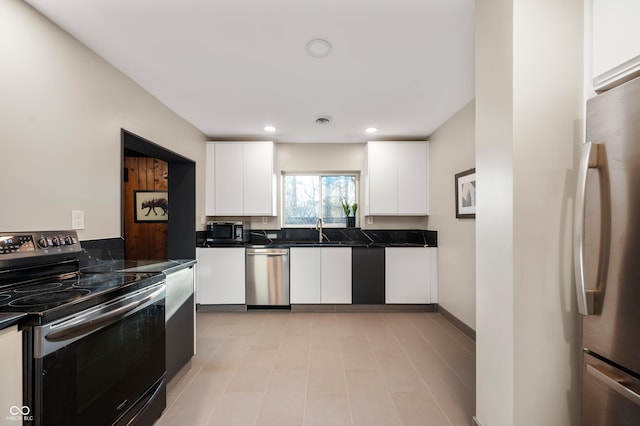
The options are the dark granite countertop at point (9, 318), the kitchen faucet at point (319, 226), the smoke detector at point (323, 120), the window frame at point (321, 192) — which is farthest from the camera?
the window frame at point (321, 192)

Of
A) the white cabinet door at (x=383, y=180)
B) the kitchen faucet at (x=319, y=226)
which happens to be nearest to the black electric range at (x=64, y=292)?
the kitchen faucet at (x=319, y=226)

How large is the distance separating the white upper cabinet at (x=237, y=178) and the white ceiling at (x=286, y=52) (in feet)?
2.66

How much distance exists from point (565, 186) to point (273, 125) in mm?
3039

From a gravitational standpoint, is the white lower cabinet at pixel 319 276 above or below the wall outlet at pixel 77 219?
below

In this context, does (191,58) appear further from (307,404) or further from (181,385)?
(307,404)

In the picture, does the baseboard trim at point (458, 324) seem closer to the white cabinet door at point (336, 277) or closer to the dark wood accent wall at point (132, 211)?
the white cabinet door at point (336, 277)

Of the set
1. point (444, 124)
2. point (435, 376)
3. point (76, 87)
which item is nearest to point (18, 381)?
point (76, 87)

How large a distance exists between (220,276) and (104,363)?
8.39ft

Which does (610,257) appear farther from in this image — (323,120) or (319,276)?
(319,276)

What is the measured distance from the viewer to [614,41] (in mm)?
1161

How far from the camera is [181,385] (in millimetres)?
2170

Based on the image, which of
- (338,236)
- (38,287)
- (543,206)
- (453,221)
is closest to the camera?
(543,206)

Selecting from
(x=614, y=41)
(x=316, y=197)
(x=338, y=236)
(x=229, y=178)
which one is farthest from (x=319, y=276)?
(x=614, y=41)

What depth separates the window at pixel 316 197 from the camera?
179 inches
